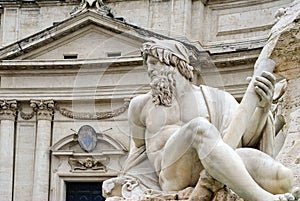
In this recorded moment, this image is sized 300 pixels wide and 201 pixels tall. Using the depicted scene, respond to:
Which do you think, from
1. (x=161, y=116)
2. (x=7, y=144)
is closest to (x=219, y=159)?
(x=161, y=116)

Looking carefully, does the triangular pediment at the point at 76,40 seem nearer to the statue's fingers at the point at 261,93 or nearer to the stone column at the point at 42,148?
the stone column at the point at 42,148

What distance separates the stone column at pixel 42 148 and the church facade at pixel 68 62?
1.0 inches

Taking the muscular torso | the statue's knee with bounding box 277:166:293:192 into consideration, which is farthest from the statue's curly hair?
the statue's knee with bounding box 277:166:293:192

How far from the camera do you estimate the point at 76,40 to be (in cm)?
2516

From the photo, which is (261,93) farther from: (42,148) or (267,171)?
(42,148)

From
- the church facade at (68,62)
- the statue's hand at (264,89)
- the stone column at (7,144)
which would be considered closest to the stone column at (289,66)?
the statue's hand at (264,89)

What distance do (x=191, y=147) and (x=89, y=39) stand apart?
20248 millimetres

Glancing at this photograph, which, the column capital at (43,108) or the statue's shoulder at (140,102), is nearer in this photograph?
the statue's shoulder at (140,102)

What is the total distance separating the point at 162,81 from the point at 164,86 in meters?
0.03

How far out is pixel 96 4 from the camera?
974 inches

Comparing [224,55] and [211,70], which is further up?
[224,55]

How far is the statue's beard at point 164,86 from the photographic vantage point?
5.48 m

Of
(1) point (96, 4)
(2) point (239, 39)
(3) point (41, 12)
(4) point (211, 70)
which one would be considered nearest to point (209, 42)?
(2) point (239, 39)

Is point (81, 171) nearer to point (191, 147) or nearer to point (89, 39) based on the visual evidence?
point (89, 39)
